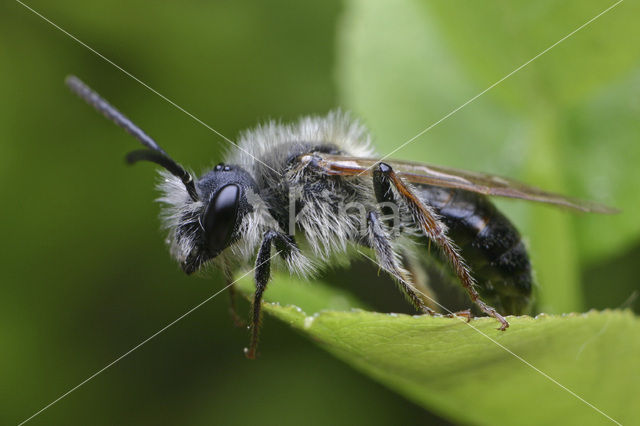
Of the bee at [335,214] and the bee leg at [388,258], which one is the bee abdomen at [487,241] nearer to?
the bee at [335,214]

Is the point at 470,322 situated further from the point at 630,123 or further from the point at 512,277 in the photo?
the point at 630,123

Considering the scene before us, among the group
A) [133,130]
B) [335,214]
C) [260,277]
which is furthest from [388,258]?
[133,130]

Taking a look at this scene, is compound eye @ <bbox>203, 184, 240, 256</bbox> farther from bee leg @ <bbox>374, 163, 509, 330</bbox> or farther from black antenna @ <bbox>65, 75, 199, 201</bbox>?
bee leg @ <bbox>374, 163, 509, 330</bbox>

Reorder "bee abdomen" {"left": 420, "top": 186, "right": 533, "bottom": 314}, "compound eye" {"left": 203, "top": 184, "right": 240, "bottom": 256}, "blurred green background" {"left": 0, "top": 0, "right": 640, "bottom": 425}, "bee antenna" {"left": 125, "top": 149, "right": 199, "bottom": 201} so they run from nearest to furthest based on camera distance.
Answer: "bee antenna" {"left": 125, "top": 149, "right": 199, "bottom": 201}
"compound eye" {"left": 203, "top": 184, "right": 240, "bottom": 256}
"bee abdomen" {"left": 420, "top": 186, "right": 533, "bottom": 314}
"blurred green background" {"left": 0, "top": 0, "right": 640, "bottom": 425}

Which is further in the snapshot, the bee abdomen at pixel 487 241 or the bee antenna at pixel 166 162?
the bee abdomen at pixel 487 241

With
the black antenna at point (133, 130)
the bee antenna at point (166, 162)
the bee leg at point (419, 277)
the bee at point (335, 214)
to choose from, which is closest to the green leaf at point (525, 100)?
the bee at point (335, 214)

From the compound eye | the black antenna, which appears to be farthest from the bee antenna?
the compound eye

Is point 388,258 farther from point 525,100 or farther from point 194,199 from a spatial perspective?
point 525,100
